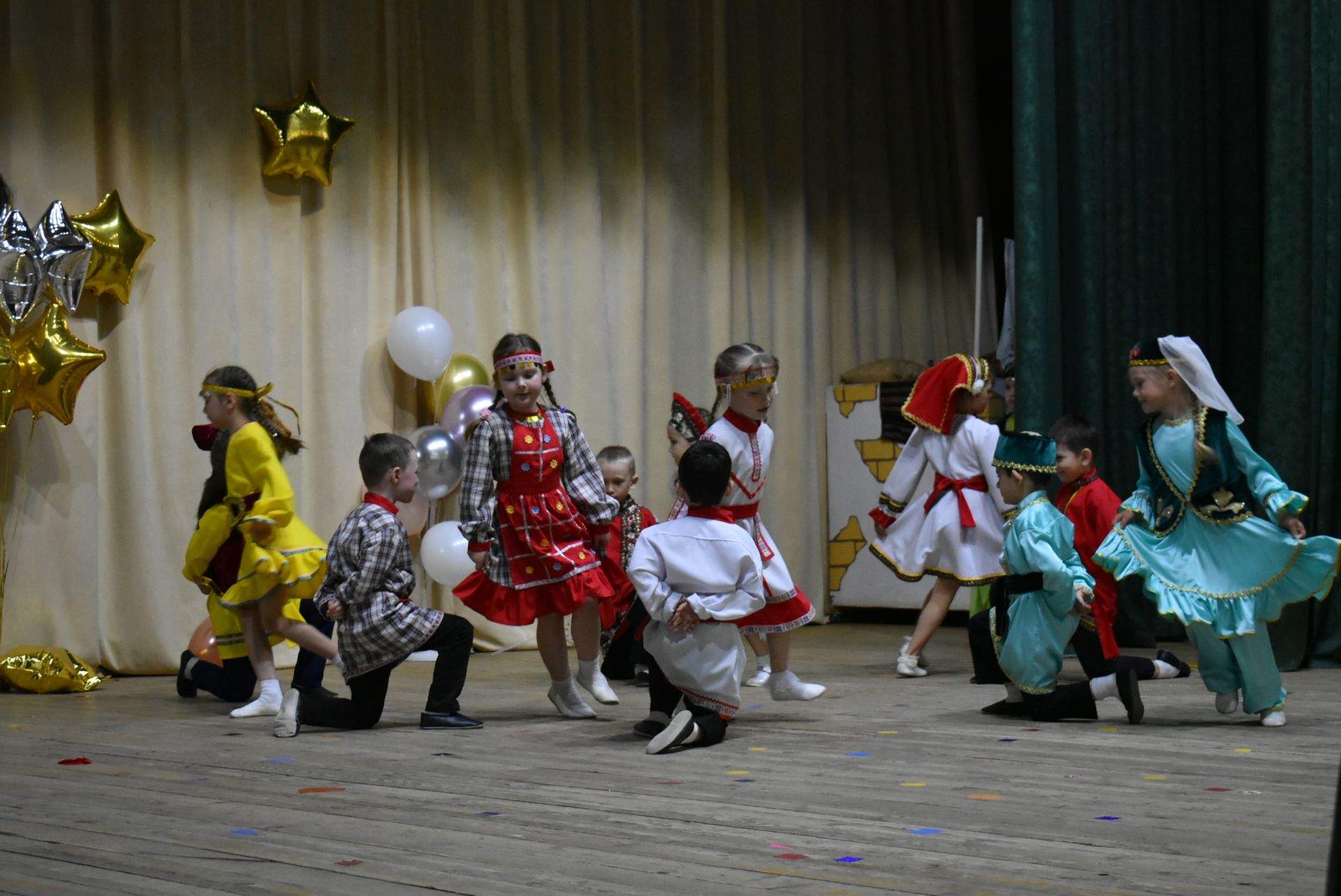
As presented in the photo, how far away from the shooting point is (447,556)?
255 inches

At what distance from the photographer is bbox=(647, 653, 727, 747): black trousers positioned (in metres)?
3.87

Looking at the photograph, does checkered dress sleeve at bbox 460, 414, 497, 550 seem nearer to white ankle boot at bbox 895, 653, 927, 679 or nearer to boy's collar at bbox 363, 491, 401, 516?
boy's collar at bbox 363, 491, 401, 516

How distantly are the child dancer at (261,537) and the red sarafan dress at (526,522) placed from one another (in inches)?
19.1

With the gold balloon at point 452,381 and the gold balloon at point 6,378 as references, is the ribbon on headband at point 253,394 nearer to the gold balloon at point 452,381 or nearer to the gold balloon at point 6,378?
the gold balloon at point 6,378

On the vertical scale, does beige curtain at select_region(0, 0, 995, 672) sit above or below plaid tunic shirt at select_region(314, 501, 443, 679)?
above

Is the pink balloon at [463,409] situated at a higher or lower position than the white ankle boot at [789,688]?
higher

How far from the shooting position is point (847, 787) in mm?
3227

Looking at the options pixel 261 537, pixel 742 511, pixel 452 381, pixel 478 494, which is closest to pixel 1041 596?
pixel 742 511

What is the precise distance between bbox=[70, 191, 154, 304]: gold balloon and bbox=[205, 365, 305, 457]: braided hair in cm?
141

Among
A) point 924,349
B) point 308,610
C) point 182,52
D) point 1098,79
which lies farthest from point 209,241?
point 924,349

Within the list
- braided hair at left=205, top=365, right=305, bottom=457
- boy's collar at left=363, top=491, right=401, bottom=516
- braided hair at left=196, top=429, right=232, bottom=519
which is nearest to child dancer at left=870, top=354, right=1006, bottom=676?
boy's collar at left=363, top=491, right=401, bottom=516

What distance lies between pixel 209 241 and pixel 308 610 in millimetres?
1965

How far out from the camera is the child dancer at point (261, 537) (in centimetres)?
442

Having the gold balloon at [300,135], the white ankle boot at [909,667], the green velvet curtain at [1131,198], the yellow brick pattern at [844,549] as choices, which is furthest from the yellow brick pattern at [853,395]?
the gold balloon at [300,135]
